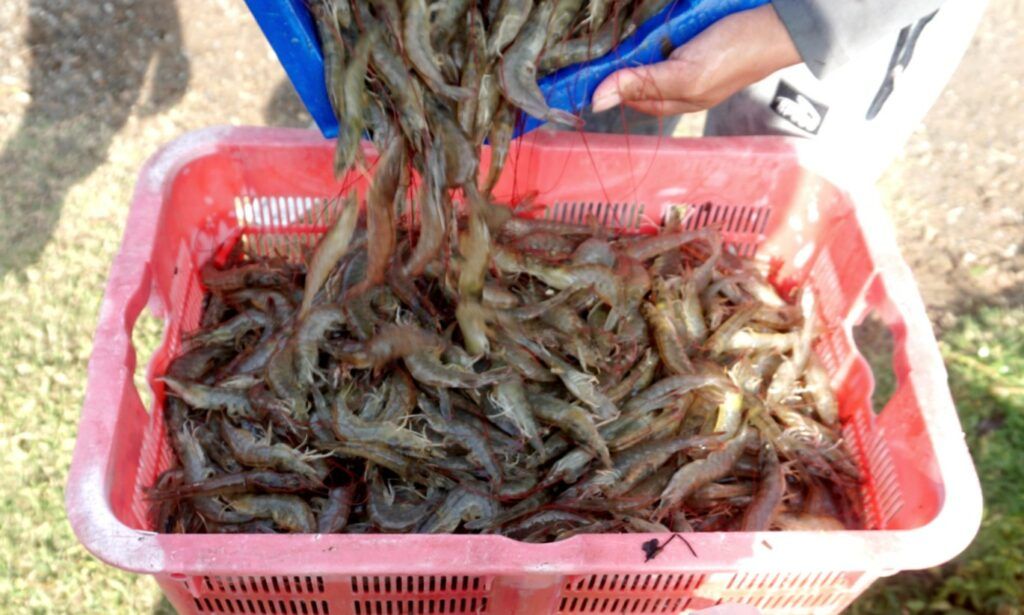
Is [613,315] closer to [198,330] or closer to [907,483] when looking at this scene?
[907,483]

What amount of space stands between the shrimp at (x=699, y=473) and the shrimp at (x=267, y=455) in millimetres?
1120

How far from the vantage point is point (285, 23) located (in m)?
2.32

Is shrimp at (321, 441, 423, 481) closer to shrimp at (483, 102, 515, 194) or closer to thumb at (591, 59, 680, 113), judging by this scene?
shrimp at (483, 102, 515, 194)

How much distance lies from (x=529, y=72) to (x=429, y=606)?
1.52 metres

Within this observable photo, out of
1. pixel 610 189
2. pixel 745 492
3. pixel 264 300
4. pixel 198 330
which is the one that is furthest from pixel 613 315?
pixel 198 330

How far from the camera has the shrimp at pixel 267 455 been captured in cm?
265

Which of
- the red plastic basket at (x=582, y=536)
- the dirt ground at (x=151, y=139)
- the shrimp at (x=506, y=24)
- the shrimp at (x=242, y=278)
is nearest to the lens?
the red plastic basket at (x=582, y=536)

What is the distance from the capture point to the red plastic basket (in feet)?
6.70

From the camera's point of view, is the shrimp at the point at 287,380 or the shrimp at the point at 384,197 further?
the shrimp at the point at 287,380

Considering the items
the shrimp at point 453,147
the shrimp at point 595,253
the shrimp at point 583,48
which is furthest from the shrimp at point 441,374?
the shrimp at point 583,48

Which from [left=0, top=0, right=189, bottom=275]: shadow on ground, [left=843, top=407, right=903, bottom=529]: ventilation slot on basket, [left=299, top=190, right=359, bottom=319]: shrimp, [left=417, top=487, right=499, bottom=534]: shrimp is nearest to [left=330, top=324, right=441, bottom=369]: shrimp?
[left=299, top=190, right=359, bottom=319]: shrimp

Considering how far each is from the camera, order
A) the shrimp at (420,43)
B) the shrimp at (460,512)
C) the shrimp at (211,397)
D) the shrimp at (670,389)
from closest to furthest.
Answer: the shrimp at (420,43) < the shrimp at (460,512) < the shrimp at (211,397) < the shrimp at (670,389)

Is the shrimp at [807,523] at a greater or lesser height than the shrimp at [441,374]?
lesser

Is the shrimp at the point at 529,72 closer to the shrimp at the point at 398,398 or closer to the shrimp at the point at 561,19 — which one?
the shrimp at the point at 561,19
